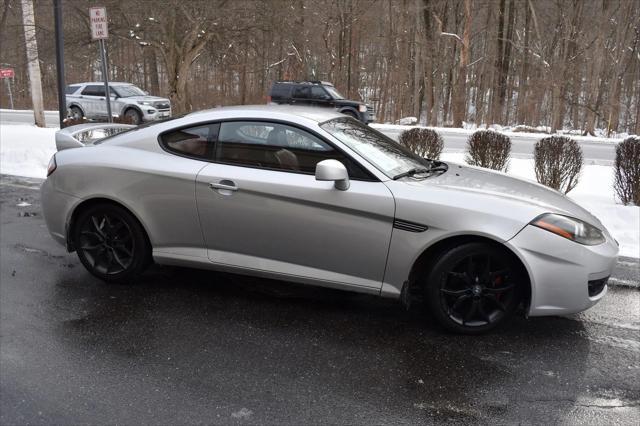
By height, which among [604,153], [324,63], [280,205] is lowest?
[604,153]

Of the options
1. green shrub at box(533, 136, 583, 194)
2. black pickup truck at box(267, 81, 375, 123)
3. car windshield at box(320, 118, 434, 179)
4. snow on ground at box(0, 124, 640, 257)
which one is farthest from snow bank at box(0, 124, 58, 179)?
black pickup truck at box(267, 81, 375, 123)

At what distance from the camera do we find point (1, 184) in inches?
358

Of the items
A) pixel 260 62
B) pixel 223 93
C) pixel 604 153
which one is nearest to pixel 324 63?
pixel 260 62

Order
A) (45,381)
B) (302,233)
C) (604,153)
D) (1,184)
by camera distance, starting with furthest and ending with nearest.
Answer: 1. (604,153)
2. (1,184)
3. (302,233)
4. (45,381)

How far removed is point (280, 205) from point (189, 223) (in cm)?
81

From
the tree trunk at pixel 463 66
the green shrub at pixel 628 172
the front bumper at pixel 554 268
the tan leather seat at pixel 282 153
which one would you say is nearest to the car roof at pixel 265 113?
the tan leather seat at pixel 282 153

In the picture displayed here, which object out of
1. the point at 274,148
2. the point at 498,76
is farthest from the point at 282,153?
the point at 498,76

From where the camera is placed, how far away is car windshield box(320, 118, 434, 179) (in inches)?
162

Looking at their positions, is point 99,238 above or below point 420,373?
above

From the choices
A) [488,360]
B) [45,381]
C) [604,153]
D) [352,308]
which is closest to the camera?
[45,381]

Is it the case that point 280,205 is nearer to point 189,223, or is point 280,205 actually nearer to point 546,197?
point 189,223

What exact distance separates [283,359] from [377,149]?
179 cm

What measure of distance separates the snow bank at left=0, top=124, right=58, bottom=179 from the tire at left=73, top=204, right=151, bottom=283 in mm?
5830

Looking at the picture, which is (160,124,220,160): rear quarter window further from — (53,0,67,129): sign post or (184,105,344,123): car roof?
(53,0,67,129): sign post
